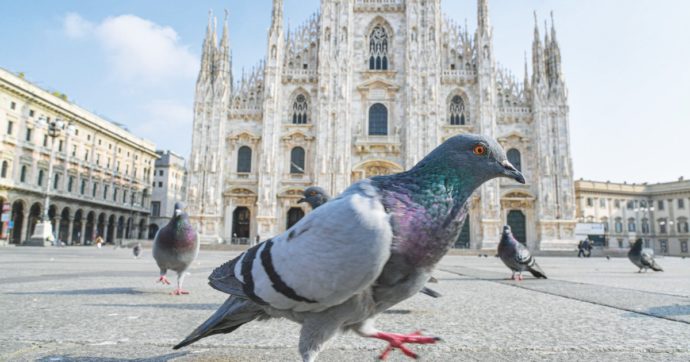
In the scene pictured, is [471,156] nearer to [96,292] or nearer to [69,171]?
[96,292]

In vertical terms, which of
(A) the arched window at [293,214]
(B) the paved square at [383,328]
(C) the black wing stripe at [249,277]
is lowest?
(B) the paved square at [383,328]

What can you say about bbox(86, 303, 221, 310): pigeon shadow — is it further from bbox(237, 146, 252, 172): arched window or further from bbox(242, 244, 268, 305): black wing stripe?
bbox(237, 146, 252, 172): arched window

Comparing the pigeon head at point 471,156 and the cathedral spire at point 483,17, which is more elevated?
the cathedral spire at point 483,17

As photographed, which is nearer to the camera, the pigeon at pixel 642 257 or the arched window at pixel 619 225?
the pigeon at pixel 642 257

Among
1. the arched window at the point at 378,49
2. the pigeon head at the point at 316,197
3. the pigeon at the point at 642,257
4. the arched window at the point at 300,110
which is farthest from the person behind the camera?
the arched window at the point at 378,49

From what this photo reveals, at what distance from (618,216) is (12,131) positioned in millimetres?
58614

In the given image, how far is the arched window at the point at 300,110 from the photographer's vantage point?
2716cm

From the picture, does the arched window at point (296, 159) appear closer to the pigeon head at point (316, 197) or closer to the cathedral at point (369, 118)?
the cathedral at point (369, 118)

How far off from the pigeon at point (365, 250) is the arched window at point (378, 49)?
88.0ft

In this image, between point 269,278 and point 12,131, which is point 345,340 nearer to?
point 269,278

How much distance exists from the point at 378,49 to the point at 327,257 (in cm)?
2771

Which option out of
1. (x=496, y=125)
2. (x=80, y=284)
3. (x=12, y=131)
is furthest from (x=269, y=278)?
(x=12, y=131)

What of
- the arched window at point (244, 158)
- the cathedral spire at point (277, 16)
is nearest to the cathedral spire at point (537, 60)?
the cathedral spire at point (277, 16)

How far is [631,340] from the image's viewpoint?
2213 millimetres
